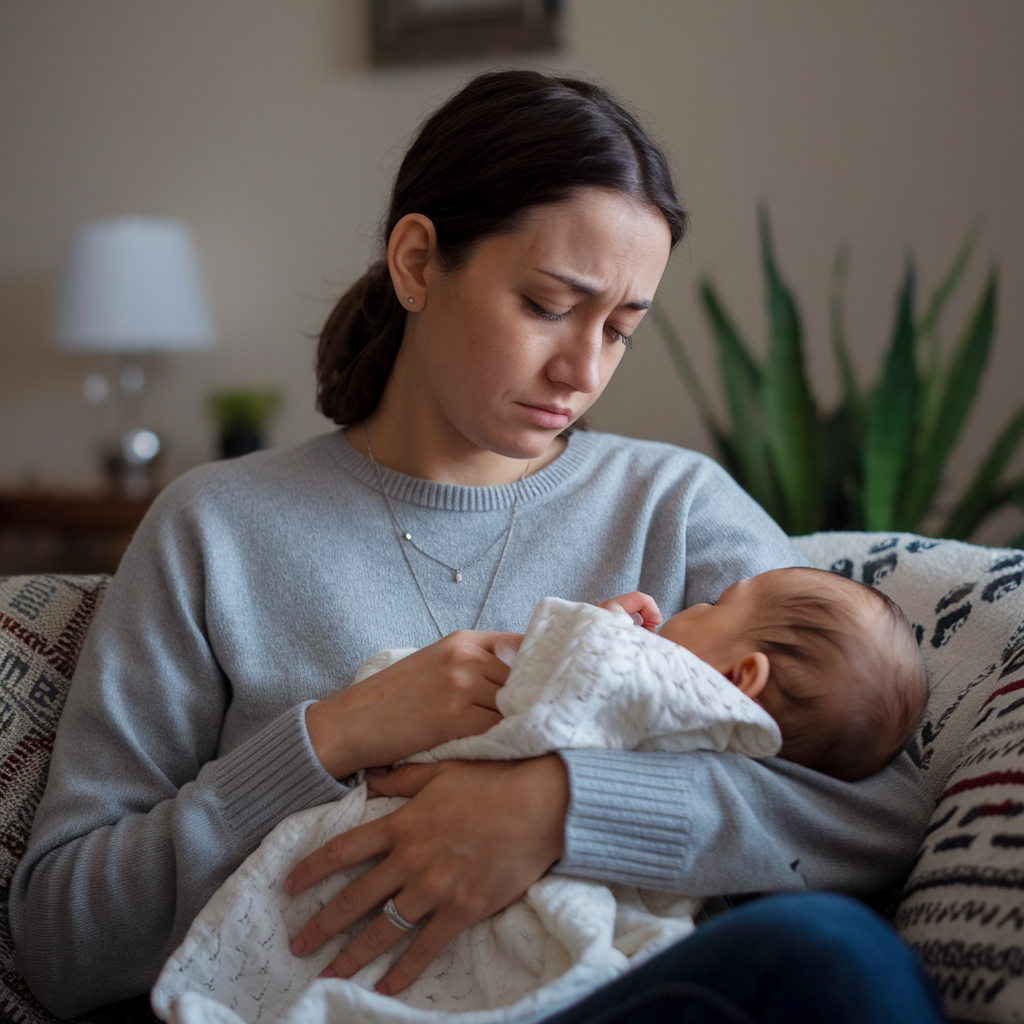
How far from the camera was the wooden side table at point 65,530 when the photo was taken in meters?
2.95

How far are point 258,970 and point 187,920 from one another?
128 millimetres

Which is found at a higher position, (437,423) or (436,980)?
(437,423)

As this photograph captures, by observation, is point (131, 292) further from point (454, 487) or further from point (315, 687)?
point (315, 687)

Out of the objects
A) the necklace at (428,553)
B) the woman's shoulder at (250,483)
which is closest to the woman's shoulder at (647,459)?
the necklace at (428,553)

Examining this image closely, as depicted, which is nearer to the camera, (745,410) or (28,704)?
(28,704)

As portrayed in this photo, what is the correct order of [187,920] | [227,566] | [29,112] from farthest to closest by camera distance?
[29,112], [227,566], [187,920]

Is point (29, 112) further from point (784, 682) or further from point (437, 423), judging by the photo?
point (784, 682)

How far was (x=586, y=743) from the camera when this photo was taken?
900 millimetres

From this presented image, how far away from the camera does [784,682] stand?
936 mm

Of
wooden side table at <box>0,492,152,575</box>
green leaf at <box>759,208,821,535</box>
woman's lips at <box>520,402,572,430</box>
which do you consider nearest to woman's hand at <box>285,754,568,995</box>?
woman's lips at <box>520,402,572,430</box>

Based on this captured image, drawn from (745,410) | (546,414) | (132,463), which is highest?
(546,414)

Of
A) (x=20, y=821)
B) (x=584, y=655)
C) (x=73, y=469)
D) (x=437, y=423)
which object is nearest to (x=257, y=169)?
(x=73, y=469)

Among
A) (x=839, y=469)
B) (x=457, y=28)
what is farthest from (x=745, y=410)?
(x=457, y=28)

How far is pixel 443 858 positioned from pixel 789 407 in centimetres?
142
